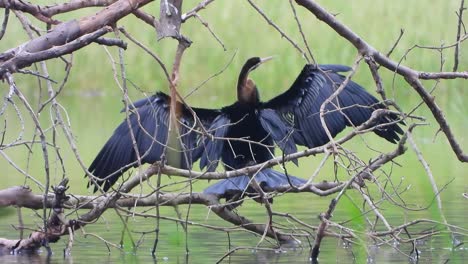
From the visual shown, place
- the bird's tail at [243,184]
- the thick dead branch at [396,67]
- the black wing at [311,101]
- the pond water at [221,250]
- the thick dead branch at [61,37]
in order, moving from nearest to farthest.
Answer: the thick dead branch at [61,37] → the thick dead branch at [396,67] → the pond water at [221,250] → the bird's tail at [243,184] → the black wing at [311,101]

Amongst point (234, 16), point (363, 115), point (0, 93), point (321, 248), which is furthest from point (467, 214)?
point (0, 93)

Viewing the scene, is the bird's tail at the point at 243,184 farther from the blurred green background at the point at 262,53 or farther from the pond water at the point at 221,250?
the blurred green background at the point at 262,53

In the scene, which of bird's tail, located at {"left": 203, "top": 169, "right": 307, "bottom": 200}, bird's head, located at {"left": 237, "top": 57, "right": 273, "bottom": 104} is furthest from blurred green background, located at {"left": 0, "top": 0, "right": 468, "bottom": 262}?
bird's tail, located at {"left": 203, "top": 169, "right": 307, "bottom": 200}

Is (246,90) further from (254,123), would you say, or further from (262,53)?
(262,53)

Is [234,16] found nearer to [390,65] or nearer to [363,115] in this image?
[363,115]

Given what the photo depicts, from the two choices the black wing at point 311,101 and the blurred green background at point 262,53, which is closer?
the black wing at point 311,101

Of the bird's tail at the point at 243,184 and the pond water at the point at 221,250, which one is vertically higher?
the bird's tail at the point at 243,184

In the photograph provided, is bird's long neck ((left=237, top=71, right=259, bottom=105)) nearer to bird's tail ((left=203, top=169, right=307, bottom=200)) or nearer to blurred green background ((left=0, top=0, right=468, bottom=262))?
bird's tail ((left=203, top=169, right=307, bottom=200))

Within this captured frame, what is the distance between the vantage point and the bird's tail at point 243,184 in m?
5.58

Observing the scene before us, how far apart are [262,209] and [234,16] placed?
→ 20.0 ft

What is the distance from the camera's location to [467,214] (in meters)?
6.29

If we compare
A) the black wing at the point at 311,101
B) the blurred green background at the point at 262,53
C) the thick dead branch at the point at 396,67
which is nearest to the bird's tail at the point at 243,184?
the black wing at the point at 311,101

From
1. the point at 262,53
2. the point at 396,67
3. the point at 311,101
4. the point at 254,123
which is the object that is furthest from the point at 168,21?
the point at 262,53

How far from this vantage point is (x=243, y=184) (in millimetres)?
5777
